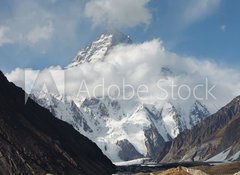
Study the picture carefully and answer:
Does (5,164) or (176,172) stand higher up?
(5,164)

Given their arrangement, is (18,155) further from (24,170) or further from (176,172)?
(176,172)

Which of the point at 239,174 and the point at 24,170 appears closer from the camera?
the point at 239,174

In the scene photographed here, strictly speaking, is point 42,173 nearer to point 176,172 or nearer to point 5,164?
point 5,164

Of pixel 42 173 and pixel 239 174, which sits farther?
pixel 42 173

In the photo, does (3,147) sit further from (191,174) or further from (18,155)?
(191,174)

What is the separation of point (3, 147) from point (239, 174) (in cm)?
14433

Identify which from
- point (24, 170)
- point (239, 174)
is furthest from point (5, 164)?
point (239, 174)

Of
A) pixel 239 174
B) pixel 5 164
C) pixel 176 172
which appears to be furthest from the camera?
pixel 5 164

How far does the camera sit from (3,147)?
198250mm

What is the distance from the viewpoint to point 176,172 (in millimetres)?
57781

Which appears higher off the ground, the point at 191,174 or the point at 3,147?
the point at 3,147

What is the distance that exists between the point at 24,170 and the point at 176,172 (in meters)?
142

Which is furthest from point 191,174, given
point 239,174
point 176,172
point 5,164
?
point 5,164

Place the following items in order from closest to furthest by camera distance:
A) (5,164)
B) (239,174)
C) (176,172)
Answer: (176,172), (239,174), (5,164)
